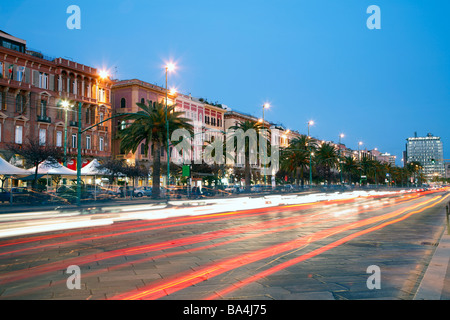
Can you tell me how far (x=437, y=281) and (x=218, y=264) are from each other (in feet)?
12.5

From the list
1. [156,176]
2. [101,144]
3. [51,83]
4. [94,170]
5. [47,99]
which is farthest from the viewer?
[101,144]

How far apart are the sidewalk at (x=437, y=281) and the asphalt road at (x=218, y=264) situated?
184mm

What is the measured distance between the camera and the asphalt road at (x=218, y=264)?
545cm

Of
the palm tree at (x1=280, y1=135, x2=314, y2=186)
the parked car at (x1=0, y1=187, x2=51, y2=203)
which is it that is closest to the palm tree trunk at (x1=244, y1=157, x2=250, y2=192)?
the palm tree at (x1=280, y1=135, x2=314, y2=186)

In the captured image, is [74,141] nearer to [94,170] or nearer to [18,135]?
[18,135]

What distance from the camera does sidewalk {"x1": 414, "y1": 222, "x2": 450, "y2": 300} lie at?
492cm

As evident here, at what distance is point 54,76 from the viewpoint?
46.7m

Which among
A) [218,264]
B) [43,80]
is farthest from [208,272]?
[43,80]

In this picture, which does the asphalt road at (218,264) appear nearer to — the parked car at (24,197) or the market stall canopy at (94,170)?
the parked car at (24,197)

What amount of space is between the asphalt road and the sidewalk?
7.3 inches

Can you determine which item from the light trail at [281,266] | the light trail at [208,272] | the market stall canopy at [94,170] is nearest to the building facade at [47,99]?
the market stall canopy at [94,170]

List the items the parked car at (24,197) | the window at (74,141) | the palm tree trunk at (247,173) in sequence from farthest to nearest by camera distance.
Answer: the palm tree trunk at (247,173), the window at (74,141), the parked car at (24,197)

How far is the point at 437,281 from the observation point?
18.4 feet
